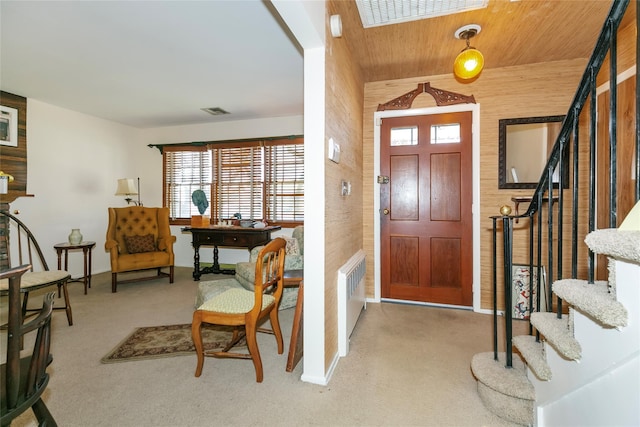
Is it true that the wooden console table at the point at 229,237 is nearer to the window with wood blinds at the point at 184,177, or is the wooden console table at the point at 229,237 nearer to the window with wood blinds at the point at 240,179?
the window with wood blinds at the point at 240,179

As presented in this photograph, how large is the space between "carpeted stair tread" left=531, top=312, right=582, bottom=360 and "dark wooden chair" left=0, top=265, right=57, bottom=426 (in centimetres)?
194

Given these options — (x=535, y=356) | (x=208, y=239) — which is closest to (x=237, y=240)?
(x=208, y=239)

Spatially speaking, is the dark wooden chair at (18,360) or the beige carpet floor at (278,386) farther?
the beige carpet floor at (278,386)

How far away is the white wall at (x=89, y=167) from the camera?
4.04 metres

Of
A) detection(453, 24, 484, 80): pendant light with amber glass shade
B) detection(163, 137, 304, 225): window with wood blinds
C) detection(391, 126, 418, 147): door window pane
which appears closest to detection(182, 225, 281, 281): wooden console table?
detection(163, 137, 304, 225): window with wood blinds

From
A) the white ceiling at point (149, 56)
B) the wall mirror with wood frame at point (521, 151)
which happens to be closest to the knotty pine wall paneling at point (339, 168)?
the white ceiling at point (149, 56)

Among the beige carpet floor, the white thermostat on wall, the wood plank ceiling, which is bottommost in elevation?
the beige carpet floor

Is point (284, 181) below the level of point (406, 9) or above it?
below

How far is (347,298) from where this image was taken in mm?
2314

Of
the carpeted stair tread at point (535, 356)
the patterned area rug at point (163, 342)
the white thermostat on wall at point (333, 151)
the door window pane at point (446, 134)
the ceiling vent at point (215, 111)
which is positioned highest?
the ceiling vent at point (215, 111)

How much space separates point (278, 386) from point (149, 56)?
3144 mm

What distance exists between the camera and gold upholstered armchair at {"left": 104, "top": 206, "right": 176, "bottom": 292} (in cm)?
392

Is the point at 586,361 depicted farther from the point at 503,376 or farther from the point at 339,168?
the point at 339,168

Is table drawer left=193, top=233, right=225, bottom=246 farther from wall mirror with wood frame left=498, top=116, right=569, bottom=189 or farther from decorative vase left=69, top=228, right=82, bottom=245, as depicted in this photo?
wall mirror with wood frame left=498, top=116, right=569, bottom=189
